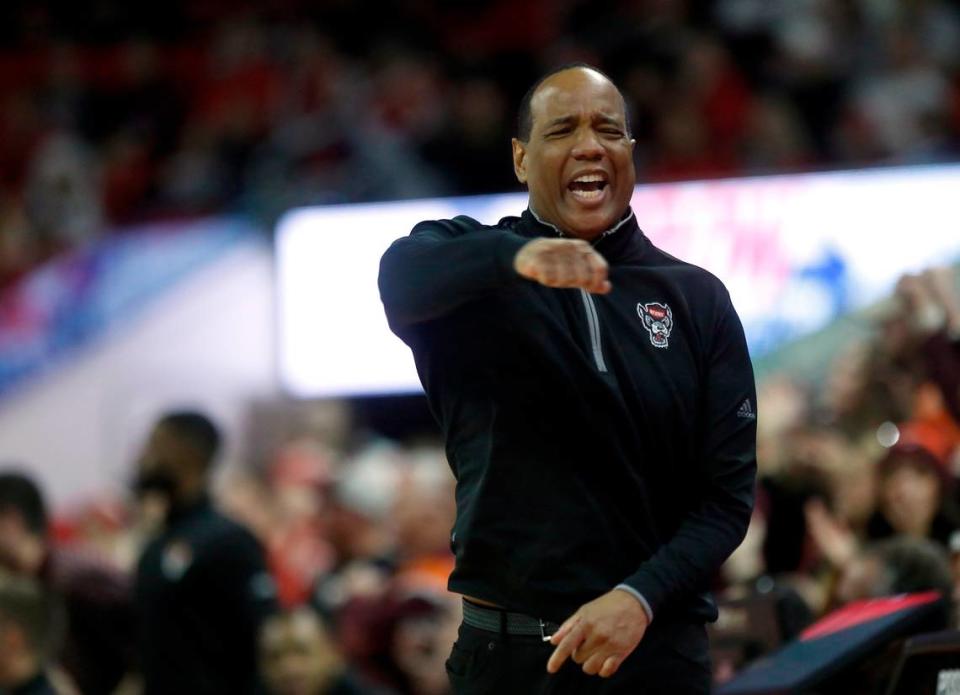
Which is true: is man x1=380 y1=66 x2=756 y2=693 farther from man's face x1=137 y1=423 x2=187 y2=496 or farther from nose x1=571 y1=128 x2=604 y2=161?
man's face x1=137 y1=423 x2=187 y2=496

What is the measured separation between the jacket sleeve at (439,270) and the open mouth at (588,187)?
0.64 ft

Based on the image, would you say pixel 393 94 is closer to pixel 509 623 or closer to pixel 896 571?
pixel 896 571

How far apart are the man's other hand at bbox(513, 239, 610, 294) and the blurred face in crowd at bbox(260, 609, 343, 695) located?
4079mm

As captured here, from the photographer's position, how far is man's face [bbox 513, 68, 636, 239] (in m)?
3.33

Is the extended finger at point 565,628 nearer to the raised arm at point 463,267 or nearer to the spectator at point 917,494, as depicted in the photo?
the raised arm at point 463,267

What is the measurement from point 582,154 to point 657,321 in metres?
0.35

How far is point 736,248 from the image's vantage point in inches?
388

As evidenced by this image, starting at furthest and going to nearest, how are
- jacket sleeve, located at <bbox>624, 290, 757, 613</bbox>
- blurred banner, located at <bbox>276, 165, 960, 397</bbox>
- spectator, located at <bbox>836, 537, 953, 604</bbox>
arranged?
blurred banner, located at <bbox>276, 165, 960, 397</bbox> < spectator, located at <bbox>836, 537, 953, 604</bbox> < jacket sleeve, located at <bbox>624, 290, 757, 613</bbox>

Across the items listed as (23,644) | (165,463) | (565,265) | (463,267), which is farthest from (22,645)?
(565,265)

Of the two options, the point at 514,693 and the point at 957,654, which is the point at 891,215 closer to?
the point at 957,654

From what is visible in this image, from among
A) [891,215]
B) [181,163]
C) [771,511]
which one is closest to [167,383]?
[181,163]

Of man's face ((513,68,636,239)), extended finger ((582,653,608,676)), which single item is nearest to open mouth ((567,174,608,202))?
man's face ((513,68,636,239))

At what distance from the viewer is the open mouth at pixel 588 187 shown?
3340 millimetres

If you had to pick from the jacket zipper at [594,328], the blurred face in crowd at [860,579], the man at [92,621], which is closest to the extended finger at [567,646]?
the jacket zipper at [594,328]
